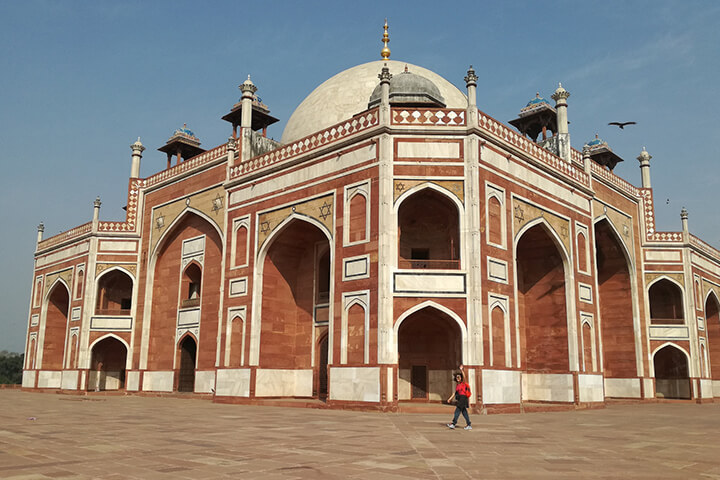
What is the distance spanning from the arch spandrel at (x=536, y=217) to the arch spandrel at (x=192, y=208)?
9.74m

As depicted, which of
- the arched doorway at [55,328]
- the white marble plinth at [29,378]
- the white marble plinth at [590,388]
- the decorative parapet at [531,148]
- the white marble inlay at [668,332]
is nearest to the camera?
the decorative parapet at [531,148]

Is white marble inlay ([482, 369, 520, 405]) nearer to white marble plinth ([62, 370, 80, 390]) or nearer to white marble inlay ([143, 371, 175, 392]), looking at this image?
white marble inlay ([143, 371, 175, 392])

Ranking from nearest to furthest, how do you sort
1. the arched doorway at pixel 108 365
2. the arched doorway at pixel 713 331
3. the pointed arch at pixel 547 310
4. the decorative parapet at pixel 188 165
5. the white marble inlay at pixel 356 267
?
the white marble inlay at pixel 356 267 < the pointed arch at pixel 547 310 < the decorative parapet at pixel 188 165 < the arched doorway at pixel 108 365 < the arched doorway at pixel 713 331

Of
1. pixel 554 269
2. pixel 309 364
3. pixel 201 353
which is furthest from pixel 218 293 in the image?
pixel 554 269

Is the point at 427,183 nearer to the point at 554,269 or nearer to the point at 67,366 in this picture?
the point at 554,269

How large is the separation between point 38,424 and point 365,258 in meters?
8.05

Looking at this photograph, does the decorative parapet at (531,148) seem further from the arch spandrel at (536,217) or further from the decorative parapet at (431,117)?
the arch spandrel at (536,217)

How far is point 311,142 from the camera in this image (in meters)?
17.8

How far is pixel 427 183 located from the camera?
603 inches

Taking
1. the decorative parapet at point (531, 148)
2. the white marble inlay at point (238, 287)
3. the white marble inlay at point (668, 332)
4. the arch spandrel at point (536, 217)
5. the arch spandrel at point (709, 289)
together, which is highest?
the decorative parapet at point (531, 148)

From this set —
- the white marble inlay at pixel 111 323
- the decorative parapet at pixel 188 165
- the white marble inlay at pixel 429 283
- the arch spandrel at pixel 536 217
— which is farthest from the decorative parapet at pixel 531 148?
the white marble inlay at pixel 111 323

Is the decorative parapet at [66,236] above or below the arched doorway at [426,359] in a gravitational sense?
above

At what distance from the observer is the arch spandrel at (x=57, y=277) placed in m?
27.3

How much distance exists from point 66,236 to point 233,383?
47.5 feet
